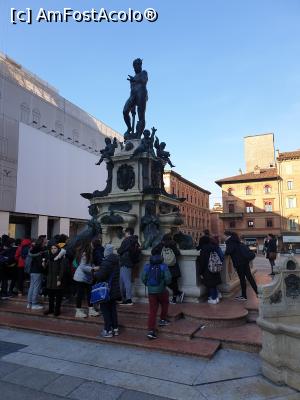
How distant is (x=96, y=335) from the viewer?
18.2 feet

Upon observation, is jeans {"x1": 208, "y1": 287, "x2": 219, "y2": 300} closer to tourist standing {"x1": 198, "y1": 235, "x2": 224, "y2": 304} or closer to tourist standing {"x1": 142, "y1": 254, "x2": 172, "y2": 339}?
tourist standing {"x1": 198, "y1": 235, "x2": 224, "y2": 304}

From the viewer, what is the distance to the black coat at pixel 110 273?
5.46 metres

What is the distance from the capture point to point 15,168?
101 feet

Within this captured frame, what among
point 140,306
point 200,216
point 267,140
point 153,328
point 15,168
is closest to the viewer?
point 153,328

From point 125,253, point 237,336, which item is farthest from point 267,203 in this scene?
point 237,336

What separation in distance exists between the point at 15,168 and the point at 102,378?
1168 inches

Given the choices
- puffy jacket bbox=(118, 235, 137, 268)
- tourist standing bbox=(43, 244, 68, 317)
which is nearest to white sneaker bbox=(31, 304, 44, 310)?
tourist standing bbox=(43, 244, 68, 317)

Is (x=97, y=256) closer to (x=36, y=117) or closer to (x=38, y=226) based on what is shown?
(x=38, y=226)

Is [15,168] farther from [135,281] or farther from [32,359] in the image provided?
[32,359]

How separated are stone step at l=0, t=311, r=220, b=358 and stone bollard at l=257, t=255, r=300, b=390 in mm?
943

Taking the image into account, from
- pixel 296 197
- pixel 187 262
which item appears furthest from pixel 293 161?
pixel 187 262

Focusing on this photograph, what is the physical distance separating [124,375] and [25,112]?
109ft

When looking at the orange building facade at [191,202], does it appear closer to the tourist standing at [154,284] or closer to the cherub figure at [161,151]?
the cherub figure at [161,151]

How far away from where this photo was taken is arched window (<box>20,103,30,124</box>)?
3272 centimetres
